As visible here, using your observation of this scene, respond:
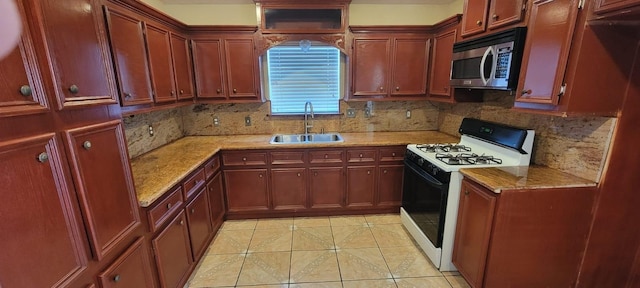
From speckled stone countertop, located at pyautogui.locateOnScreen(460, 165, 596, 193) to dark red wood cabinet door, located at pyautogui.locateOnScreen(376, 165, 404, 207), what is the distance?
1072mm

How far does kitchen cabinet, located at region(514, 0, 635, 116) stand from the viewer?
4.76 feet

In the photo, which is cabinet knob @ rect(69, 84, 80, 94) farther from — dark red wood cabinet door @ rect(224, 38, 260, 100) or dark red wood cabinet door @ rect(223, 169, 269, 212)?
dark red wood cabinet door @ rect(224, 38, 260, 100)

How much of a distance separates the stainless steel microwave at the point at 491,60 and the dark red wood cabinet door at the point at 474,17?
0.08 metres

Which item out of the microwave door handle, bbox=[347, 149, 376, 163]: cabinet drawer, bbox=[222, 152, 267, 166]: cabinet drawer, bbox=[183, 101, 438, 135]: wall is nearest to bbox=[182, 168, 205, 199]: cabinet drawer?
bbox=[222, 152, 267, 166]: cabinet drawer

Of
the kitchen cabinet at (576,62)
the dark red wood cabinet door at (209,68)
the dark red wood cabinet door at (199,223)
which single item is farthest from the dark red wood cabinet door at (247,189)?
the kitchen cabinet at (576,62)

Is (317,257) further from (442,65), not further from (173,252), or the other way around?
(442,65)

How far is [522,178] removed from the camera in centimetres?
177

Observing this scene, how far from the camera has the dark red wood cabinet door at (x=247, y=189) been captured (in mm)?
2941

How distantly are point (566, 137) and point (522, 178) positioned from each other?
46cm

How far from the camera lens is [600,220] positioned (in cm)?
169

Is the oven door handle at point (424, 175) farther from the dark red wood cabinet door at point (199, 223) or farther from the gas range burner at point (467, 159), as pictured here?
the dark red wood cabinet door at point (199, 223)

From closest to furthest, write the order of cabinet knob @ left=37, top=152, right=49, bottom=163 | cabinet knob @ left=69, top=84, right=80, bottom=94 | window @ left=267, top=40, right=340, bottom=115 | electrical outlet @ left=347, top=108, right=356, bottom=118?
cabinet knob @ left=37, top=152, right=49, bottom=163, cabinet knob @ left=69, top=84, right=80, bottom=94, window @ left=267, top=40, right=340, bottom=115, electrical outlet @ left=347, top=108, right=356, bottom=118

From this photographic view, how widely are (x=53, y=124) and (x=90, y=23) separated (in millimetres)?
489

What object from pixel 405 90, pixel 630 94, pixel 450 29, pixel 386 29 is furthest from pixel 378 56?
pixel 630 94
